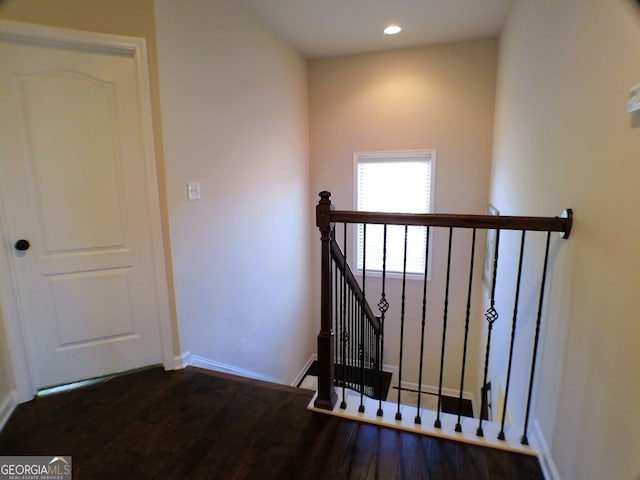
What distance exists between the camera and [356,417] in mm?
1812

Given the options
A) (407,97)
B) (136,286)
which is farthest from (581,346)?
(407,97)

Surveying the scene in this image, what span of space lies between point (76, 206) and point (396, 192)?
11.3 ft

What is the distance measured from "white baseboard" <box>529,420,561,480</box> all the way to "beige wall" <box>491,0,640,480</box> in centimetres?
3

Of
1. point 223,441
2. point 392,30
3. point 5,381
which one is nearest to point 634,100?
point 223,441

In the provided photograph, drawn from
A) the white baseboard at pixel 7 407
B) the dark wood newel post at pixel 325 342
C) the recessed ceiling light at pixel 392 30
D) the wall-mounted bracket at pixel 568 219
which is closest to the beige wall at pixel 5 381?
the white baseboard at pixel 7 407

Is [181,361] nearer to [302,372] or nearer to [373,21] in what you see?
[302,372]

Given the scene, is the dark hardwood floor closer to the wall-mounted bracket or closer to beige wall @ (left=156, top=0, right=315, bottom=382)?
beige wall @ (left=156, top=0, right=315, bottom=382)

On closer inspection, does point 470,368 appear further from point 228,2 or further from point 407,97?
point 228,2

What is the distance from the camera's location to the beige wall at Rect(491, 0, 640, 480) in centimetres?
103

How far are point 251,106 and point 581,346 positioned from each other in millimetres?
2959

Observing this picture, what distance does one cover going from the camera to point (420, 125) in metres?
4.08

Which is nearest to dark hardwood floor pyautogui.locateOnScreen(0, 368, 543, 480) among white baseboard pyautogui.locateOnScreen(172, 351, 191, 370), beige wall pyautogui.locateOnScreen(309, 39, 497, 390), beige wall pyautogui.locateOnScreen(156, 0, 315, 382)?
white baseboard pyautogui.locateOnScreen(172, 351, 191, 370)

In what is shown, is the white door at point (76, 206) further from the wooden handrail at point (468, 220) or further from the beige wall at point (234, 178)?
the wooden handrail at point (468, 220)

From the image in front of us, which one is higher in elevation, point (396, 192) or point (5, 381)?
point (396, 192)
